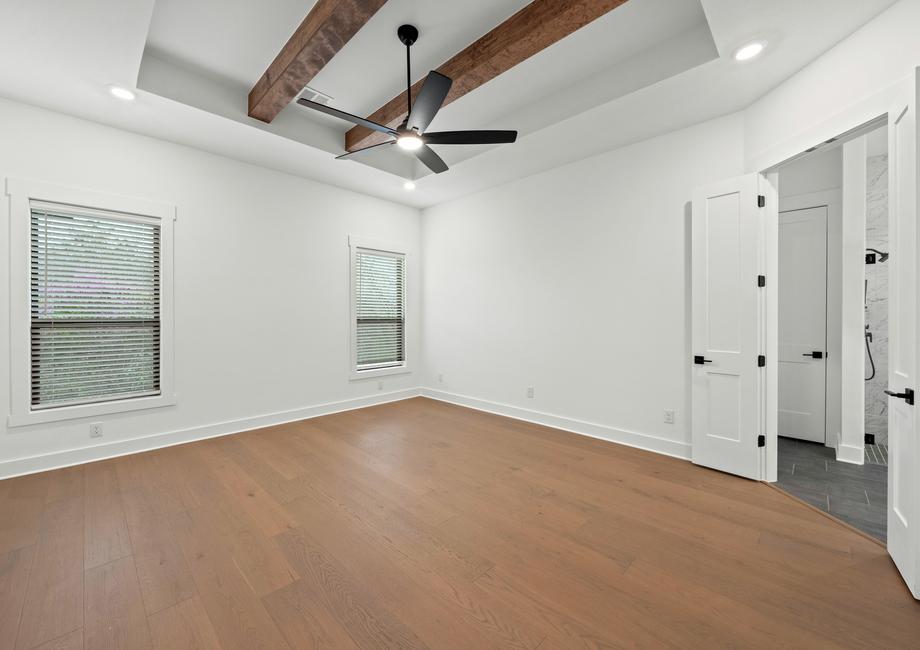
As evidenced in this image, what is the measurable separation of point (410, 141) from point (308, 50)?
32.9 inches

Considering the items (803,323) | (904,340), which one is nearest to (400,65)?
(904,340)

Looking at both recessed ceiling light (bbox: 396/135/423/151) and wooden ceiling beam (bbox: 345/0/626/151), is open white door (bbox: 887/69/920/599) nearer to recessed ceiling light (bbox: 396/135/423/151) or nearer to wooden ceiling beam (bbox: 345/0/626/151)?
wooden ceiling beam (bbox: 345/0/626/151)

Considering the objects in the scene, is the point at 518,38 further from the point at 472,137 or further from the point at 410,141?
the point at 410,141

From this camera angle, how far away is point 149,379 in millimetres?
3699

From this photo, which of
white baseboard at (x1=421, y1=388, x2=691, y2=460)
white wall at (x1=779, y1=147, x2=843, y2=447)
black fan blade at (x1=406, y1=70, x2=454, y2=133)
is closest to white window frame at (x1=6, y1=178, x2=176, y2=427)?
black fan blade at (x1=406, y1=70, x2=454, y2=133)

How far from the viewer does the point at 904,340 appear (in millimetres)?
1892

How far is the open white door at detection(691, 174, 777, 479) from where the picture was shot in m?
2.97

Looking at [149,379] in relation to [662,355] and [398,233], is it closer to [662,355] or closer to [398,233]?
[398,233]

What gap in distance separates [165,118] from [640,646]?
4.83 m

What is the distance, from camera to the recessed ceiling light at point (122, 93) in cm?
287

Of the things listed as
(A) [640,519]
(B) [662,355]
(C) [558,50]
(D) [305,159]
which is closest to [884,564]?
(A) [640,519]

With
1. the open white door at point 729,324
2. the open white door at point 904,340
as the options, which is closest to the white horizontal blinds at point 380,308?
the open white door at point 729,324

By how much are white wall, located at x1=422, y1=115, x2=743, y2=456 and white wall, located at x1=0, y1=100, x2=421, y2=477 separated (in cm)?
152

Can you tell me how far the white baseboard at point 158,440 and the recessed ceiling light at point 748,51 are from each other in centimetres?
508
